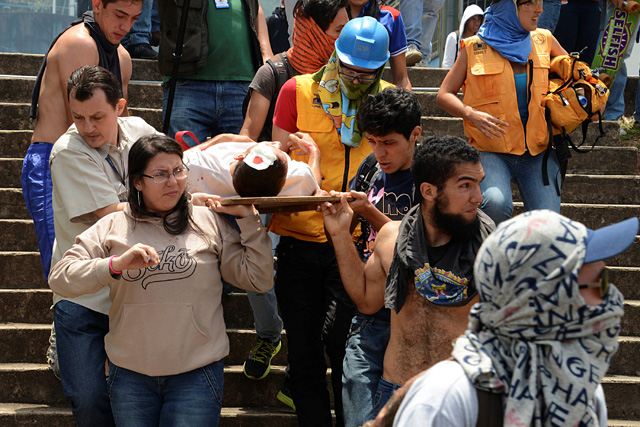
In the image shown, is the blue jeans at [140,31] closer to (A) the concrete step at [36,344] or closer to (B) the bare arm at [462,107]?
(A) the concrete step at [36,344]

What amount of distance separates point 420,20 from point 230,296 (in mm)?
3981

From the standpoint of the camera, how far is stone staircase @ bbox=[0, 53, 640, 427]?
502 cm

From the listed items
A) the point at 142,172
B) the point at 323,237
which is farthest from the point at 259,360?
the point at 142,172

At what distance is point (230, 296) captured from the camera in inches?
216

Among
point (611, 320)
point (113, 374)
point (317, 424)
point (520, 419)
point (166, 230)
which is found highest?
point (611, 320)

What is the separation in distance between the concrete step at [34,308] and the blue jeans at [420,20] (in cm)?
374

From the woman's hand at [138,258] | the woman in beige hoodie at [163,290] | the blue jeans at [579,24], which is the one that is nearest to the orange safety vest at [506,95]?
the woman in beige hoodie at [163,290]

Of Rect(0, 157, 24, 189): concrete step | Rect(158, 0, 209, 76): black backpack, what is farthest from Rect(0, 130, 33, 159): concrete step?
Rect(158, 0, 209, 76): black backpack

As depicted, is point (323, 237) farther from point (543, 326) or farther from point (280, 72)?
point (543, 326)

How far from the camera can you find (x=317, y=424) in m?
4.23

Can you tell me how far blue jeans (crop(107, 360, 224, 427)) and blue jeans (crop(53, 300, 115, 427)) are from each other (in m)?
0.16

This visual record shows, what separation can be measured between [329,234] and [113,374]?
1153 mm

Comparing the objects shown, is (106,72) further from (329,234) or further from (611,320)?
(611,320)

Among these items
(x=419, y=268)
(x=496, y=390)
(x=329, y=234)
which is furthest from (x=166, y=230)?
(x=496, y=390)
